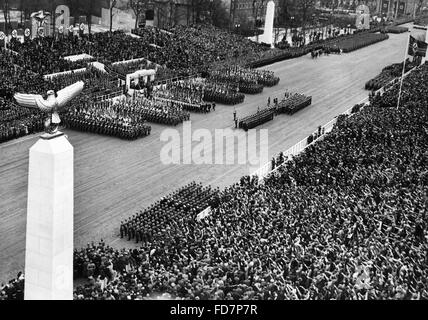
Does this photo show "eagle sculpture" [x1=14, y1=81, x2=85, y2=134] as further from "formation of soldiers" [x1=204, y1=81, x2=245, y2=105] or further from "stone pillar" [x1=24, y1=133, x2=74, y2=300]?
"formation of soldiers" [x1=204, y1=81, x2=245, y2=105]

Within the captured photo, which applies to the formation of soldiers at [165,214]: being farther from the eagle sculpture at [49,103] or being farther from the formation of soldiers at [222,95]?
the formation of soldiers at [222,95]

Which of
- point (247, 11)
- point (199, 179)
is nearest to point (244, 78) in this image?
point (199, 179)

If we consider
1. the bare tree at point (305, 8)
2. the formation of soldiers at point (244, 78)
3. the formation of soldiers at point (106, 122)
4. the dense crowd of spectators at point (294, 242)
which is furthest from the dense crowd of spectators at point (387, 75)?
the bare tree at point (305, 8)

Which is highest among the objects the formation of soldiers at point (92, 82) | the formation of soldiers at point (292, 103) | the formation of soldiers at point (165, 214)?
the formation of soldiers at point (92, 82)

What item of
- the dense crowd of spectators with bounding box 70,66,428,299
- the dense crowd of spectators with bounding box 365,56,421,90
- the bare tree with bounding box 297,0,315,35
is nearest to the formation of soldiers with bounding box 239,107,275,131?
the dense crowd of spectators with bounding box 70,66,428,299

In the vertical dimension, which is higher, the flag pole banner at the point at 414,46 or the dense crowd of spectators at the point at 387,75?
the flag pole banner at the point at 414,46

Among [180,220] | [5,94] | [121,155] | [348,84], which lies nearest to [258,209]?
Answer: [180,220]
